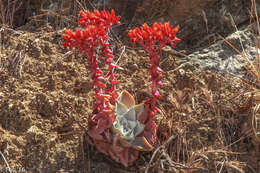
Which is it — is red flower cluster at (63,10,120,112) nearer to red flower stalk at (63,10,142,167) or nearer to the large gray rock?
red flower stalk at (63,10,142,167)

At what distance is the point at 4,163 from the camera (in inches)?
86.4

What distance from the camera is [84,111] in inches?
102

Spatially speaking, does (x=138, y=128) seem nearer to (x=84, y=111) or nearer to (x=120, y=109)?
(x=120, y=109)

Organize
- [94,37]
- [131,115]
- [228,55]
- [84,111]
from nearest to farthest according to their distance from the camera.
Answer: [94,37] → [131,115] → [84,111] → [228,55]

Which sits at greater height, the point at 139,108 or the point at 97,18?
the point at 97,18

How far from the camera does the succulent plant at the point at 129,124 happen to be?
7.19 ft

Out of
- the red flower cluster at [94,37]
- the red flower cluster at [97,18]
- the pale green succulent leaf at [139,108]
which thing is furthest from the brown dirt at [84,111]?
the red flower cluster at [97,18]

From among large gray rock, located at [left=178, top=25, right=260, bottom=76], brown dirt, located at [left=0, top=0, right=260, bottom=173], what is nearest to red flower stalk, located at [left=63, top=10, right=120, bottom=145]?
brown dirt, located at [left=0, top=0, right=260, bottom=173]

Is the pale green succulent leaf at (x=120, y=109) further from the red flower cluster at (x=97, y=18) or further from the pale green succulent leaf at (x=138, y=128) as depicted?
the red flower cluster at (x=97, y=18)

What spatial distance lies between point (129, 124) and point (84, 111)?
523 mm

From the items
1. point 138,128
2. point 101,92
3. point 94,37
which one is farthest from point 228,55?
point 94,37

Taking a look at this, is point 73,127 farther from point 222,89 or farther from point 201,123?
point 222,89

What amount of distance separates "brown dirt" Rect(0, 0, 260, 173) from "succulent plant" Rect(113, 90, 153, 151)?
236 millimetres

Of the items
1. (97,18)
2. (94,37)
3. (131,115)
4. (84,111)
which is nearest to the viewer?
(94,37)
